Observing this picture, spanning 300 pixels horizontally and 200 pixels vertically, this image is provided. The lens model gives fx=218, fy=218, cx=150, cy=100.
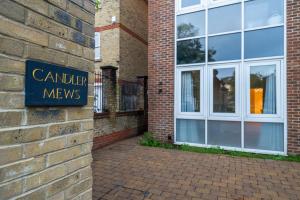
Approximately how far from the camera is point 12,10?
3.64ft

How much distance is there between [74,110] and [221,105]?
17.7 feet

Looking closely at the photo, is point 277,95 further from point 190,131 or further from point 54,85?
point 54,85

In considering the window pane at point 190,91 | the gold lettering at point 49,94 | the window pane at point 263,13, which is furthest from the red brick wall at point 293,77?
the gold lettering at point 49,94

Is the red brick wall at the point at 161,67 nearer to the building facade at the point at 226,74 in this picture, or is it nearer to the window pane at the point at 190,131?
the building facade at the point at 226,74

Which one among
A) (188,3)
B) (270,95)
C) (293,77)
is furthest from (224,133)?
(188,3)

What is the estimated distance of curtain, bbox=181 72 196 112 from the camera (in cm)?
671

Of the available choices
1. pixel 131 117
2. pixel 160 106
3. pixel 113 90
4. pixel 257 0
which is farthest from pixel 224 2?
pixel 131 117

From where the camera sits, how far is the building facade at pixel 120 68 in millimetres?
7176

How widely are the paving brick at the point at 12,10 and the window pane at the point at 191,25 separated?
613 cm

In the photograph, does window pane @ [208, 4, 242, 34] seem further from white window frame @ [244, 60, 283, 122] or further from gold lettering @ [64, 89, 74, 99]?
gold lettering @ [64, 89, 74, 99]

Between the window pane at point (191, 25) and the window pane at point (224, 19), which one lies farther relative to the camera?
the window pane at point (191, 25)

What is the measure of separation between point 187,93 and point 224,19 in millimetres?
2413

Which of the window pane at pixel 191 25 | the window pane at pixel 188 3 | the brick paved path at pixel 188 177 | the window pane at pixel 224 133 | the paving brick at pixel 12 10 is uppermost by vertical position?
the window pane at pixel 188 3

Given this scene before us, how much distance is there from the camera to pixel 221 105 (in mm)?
6273
